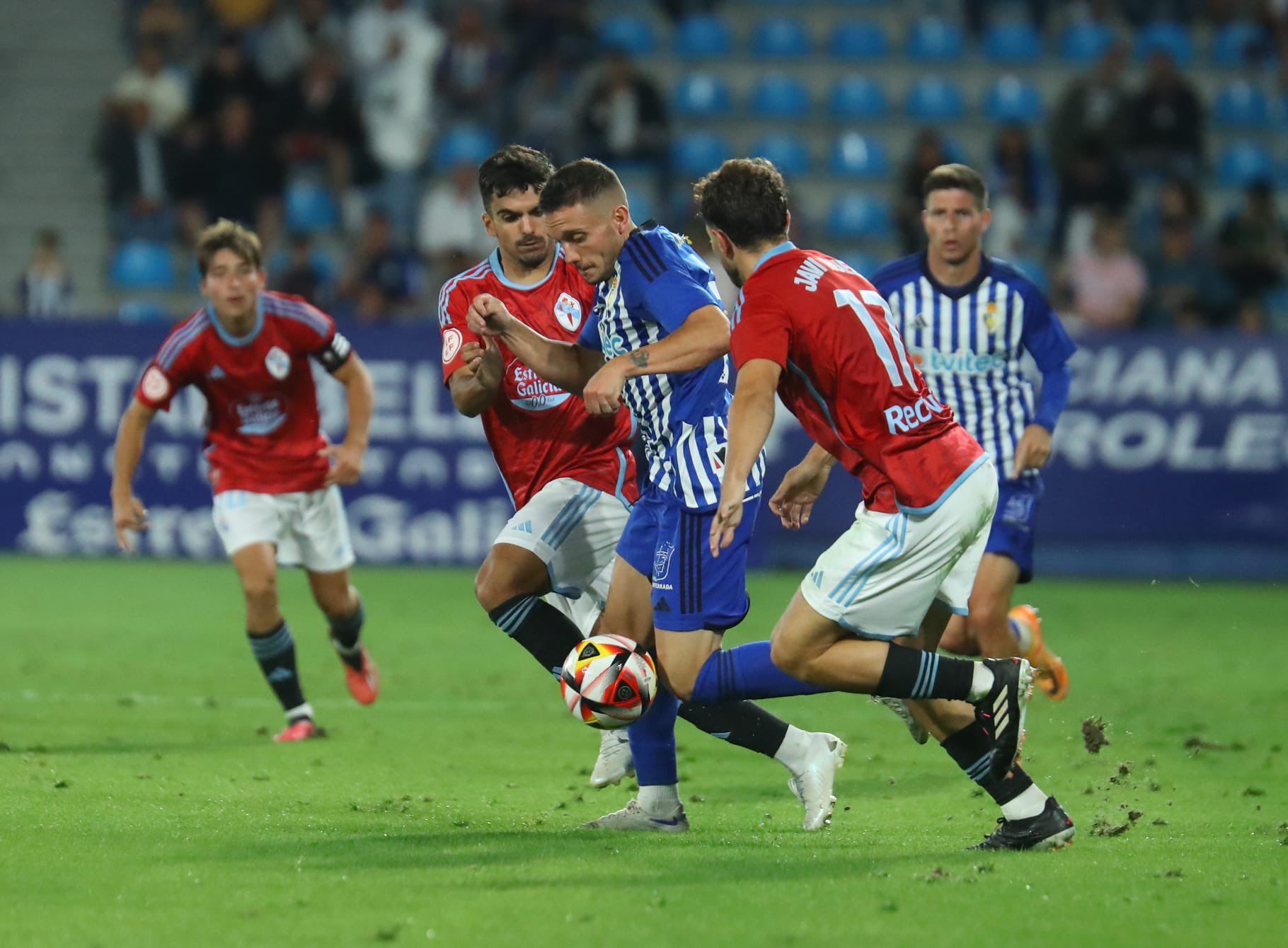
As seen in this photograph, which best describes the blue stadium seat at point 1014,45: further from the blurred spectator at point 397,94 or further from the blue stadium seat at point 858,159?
the blurred spectator at point 397,94

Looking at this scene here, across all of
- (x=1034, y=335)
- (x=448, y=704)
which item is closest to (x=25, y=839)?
(x=448, y=704)

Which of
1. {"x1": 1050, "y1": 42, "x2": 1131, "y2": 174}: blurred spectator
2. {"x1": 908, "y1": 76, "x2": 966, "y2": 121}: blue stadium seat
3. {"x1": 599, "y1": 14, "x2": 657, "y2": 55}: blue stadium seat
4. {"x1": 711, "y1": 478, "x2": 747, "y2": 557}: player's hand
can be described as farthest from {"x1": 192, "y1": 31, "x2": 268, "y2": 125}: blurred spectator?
{"x1": 711, "y1": 478, "x2": 747, "y2": 557}: player's hand

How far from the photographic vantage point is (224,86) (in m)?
18.0

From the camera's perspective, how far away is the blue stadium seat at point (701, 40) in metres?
20.0

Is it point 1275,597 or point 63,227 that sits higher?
point 63,227

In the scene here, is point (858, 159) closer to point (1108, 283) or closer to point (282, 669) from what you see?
point (1108, 283)

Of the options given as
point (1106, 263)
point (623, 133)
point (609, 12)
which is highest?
point (609, 12)

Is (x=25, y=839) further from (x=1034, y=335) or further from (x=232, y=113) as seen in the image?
(x=232, y=113)

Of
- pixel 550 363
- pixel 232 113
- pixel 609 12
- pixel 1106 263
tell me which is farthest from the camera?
pixel 609 12

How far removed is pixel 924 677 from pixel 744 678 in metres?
0.63

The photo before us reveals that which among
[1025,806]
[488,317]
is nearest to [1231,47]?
[488,317]

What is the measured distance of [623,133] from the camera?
58.3 ft

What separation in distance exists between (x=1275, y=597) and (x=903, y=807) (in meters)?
8.64

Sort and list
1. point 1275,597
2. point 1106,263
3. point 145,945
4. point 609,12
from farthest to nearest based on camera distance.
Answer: point 609,12
point 1106,263
point 1275,597
point 145,945
